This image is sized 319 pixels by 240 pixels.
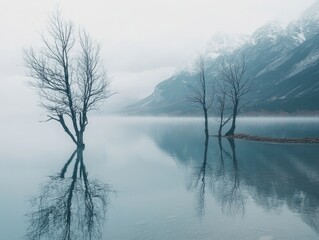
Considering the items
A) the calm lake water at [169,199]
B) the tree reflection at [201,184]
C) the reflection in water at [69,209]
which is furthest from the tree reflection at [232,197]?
the reflection in water at [69,209]

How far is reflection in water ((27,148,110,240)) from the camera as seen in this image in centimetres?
1291

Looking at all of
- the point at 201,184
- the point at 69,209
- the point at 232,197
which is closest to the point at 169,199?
the point at 232,197

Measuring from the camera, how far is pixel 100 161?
32.2 m

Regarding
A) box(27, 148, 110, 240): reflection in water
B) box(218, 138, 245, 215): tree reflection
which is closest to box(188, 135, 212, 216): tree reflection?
box(218, 138, 245, 215): tree reflection

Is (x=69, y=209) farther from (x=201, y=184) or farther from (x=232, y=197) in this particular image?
(x=201, y=184)

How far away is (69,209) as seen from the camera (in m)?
15.8

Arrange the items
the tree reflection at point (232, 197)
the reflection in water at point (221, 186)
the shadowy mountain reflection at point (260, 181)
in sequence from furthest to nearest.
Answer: the shadowy mountain reflection at point (260, 181) → the reflection in water at point (221, 186) → the tree reflection at point (232, 197)

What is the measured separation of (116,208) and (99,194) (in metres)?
2.94

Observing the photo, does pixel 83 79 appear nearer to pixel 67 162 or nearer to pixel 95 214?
pixel 67 162

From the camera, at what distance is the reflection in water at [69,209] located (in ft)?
42.4

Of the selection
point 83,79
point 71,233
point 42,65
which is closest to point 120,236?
point 71,233

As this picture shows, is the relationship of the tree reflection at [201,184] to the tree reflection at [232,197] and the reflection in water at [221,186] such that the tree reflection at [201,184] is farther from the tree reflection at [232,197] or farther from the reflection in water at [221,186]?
the tree reflection at [232,197]

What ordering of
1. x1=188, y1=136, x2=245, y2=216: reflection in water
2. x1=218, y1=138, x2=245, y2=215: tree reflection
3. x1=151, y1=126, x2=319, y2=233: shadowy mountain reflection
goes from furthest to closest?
1. x1=151, y1=126, x2=319, y2=233: shadowy mountain reflection
2. x1=188, y1=136, x2=245, y2=216: reflection in water
3. x1=218, y1=138, x2=245, y2=215: tree reflection

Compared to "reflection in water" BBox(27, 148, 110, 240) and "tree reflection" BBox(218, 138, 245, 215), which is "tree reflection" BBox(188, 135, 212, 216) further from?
"reflection in water" BBox(27, 148, 110, 240)
